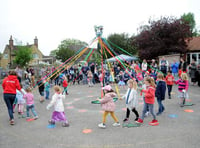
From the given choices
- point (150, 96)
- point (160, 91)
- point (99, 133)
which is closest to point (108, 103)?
point (99, 133)

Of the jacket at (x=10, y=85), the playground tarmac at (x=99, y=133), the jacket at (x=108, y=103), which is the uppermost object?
the jacket at (x=10, y=85)

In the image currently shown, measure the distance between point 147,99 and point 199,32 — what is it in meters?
46.1

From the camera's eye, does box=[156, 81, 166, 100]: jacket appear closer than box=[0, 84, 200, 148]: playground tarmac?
No

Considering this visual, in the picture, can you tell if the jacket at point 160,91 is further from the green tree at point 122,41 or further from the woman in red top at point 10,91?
the green tree at point 122,41

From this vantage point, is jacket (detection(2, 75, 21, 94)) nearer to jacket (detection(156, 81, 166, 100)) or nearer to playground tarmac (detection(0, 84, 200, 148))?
playground tarmac (detection(0, 84, 200, 148))

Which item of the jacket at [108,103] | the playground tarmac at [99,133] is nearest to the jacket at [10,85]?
the playground tarmac at [99,133]

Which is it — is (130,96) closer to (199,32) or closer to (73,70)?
(73,70)

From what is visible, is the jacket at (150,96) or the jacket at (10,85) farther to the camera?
the jacket at (10,85)

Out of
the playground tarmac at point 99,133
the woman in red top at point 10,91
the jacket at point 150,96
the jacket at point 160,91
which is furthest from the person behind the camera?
the jacket at point 160,91

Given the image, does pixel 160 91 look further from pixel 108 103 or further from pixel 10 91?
pixel 10 91

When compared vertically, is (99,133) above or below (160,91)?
below

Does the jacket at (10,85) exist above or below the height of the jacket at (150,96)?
above

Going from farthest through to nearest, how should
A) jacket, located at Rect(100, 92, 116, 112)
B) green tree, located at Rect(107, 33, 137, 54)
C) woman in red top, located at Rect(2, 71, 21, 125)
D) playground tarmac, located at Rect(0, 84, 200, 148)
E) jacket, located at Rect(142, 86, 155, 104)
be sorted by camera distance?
green tree, located at Rect(107, 33, 137, 54) < woman in red top, located at Rect(2, 71, 21, 125) < jacket, located at Rect(142, 86, 155, 104) < jacket, located at Rect(100, 92, 116, 112) < playground tarmac, located at Rect(0, 84, 200, 148)

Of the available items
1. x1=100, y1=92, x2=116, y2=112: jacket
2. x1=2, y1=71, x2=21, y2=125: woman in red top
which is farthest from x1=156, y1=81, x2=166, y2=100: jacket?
x1=2, y1=71, x2=21, y2=125: woman in red top
